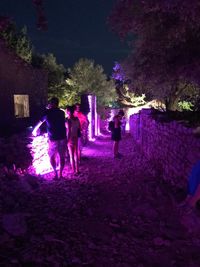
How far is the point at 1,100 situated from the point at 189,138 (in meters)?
9.68

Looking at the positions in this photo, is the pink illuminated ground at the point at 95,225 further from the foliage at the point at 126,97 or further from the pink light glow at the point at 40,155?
the foliage at the point at 126,97

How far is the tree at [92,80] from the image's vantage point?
127 ft

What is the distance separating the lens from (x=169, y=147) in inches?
331

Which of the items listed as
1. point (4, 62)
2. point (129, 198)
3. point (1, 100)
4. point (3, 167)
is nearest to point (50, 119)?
point (3, 167)

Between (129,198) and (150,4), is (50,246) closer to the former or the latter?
(129,198)

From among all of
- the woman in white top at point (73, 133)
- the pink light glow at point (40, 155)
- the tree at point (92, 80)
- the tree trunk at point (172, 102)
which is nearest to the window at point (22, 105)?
the pink light glow at point (40, 155)

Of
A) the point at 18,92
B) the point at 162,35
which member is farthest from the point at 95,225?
the point at 18,92

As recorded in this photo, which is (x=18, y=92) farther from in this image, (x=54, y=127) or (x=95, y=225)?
(x=95, y=225)

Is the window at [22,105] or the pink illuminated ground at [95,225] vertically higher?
the window at [22,105]

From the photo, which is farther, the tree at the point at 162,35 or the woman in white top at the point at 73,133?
the woman in white top at the point at 73,133

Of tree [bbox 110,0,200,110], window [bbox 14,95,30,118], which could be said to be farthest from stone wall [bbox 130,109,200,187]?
window [bbox 14,95,30,118]

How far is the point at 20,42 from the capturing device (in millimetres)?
25531

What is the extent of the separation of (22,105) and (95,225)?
12377 mm

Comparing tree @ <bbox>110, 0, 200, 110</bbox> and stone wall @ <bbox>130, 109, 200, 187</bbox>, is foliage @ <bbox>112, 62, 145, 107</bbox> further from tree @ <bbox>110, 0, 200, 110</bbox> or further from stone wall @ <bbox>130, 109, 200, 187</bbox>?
stone wall @ <bbox>130, 109, 200, 187</bbox>
